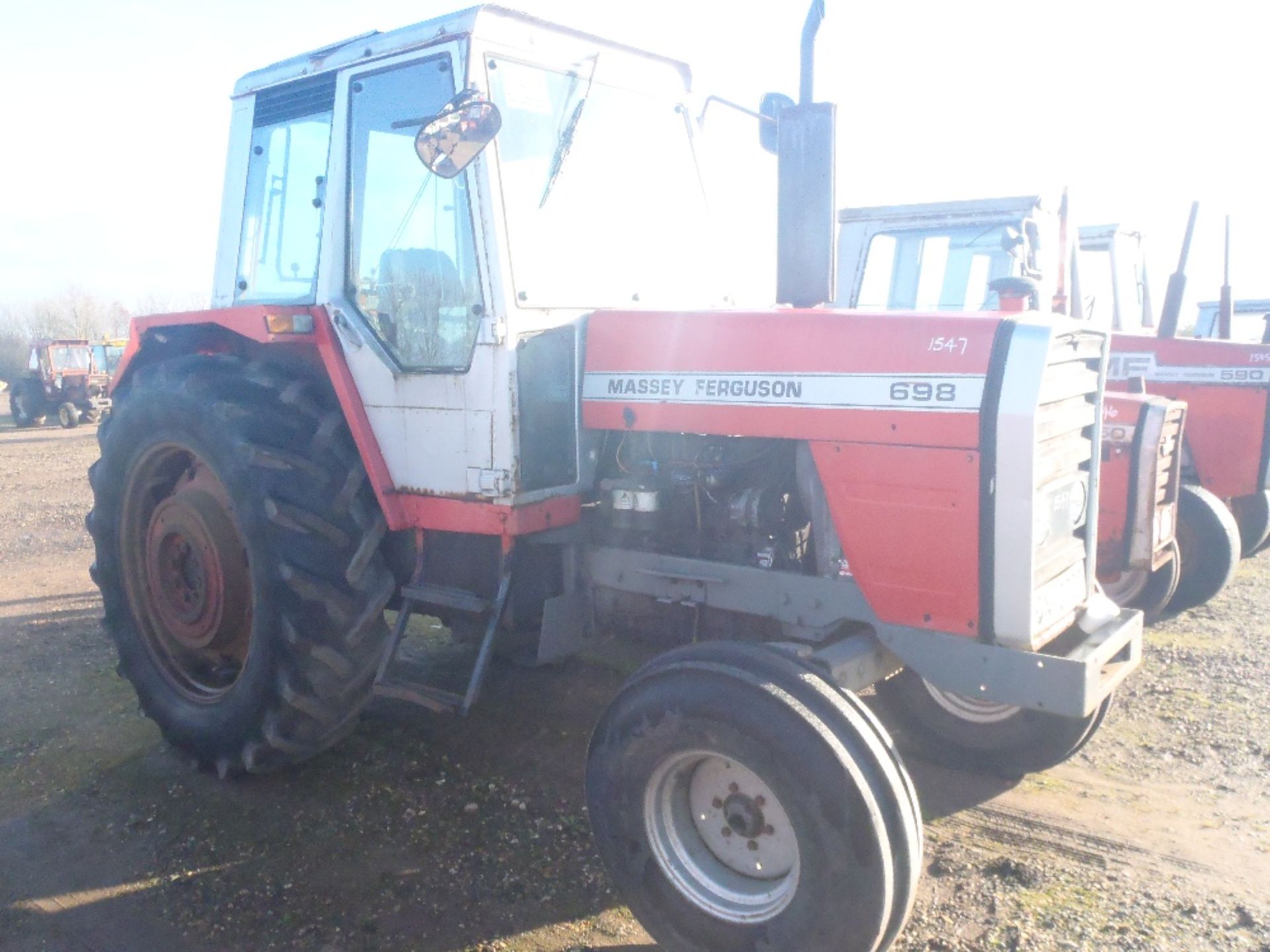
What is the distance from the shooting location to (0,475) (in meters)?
12.9

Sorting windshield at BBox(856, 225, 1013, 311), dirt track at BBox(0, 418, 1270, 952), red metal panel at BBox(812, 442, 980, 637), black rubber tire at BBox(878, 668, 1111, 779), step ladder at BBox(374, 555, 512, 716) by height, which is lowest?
dirt track at BBox(0, 418, 1270, 952)

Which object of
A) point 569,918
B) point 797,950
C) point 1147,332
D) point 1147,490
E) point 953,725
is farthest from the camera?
point 1147,332

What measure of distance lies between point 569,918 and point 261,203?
2942 mm

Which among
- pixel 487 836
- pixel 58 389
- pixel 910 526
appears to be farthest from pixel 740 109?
pixel 58 389

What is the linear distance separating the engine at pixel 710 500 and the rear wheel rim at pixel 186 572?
1429 millimetres

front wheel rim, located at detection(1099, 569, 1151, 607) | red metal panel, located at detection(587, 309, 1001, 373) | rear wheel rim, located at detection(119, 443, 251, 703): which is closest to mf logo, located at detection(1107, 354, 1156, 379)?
front wheel rim, located at detection(1099, 569, 1151, 607)

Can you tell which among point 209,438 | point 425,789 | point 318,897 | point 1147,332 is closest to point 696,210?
point 209,438

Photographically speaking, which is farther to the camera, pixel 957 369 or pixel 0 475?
pixel 0 475

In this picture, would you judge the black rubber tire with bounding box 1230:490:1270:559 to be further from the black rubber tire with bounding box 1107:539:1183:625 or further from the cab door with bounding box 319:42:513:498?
the cab door with bounding box 319:42:513:498

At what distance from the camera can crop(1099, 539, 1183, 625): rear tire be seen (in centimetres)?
567

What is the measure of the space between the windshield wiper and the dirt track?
218 cm

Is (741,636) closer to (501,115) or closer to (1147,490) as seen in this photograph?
(501,115)

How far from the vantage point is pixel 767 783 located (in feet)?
8.29

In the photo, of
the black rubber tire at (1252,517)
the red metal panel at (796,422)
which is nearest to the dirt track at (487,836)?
the red metal panel at (796,422)
